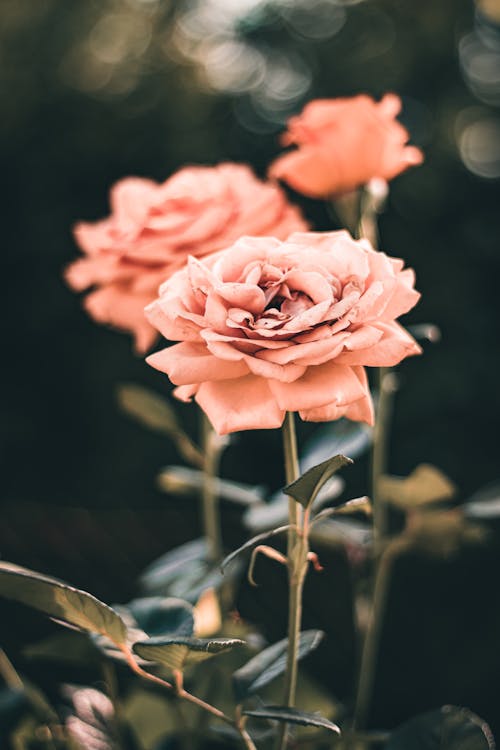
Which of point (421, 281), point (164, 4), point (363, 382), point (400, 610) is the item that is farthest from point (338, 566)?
point (164, 4)

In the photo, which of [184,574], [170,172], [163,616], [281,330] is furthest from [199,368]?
[170,172]

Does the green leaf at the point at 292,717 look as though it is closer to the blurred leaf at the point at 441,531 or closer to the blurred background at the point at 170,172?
the blurred leaf at the point at 441,531

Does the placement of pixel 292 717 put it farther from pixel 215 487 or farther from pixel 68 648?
pixel 215 487

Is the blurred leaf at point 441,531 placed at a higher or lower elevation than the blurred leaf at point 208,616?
higher

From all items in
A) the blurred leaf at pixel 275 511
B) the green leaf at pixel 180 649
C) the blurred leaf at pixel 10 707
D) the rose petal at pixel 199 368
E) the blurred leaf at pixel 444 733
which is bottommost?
the blurred leaf at pixel 444 733

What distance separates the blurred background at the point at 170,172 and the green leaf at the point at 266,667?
1370 mm

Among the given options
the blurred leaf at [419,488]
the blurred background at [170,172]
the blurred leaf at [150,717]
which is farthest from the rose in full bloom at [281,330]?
the blurred background at [170,172]

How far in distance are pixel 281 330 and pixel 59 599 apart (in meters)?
0.18

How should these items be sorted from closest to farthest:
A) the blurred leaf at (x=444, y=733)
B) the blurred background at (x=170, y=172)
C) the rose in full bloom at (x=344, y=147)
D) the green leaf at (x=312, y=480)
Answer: the green leaf at (x=312, y=480), the blurred leaf at (x=444, y=733), the rose in full bloom at (x=344, y=147), the blurred background at (x=170, y=172)

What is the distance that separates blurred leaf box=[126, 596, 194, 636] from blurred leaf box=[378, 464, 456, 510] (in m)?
0.23

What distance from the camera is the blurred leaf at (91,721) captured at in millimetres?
537

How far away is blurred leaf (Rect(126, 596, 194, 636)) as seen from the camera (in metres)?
0.46

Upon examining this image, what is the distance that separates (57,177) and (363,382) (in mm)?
2170

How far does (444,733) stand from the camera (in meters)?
0.50
